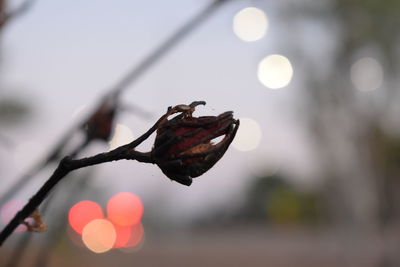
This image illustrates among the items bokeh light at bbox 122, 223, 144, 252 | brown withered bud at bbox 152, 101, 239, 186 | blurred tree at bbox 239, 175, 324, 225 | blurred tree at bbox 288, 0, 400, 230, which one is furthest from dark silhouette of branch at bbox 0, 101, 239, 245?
blurred tree at bbox 239, 175, 324, 225

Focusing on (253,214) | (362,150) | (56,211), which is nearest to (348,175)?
(362,150)

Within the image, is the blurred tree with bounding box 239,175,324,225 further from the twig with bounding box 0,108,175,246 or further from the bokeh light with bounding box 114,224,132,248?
the twig with bounding box 0,108,175,246

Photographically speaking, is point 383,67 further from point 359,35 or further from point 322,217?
point 322,217

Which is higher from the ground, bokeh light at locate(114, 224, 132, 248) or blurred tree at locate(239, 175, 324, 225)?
blurred tree at locate(239, 175, 324, 225)

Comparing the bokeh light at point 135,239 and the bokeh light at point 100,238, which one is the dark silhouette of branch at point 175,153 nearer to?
the bokeh light at point 100,238

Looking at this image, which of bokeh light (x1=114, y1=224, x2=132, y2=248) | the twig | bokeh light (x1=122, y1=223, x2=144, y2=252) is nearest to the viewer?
the twig

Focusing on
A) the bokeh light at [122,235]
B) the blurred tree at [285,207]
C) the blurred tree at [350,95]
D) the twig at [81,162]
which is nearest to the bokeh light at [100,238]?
the bokeh light at [122,235]
